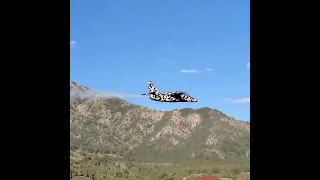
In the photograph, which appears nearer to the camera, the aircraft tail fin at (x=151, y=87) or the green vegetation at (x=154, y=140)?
the aircraft tail fin at (x=151, y=87)

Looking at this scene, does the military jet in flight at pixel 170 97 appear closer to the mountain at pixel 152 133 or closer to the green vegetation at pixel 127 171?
the green vegetation at pixel 127 171

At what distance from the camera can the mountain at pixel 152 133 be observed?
132375 mm

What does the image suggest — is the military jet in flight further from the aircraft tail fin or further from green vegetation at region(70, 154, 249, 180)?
green vegetation at region(70, 154, 249, 180)

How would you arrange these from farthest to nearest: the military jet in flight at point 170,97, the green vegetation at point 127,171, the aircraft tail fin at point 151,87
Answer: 1. the green vegetation at point 127,171
2. the aircraft tail fin at point 151,87
3. the military jet in flight at point 170,97

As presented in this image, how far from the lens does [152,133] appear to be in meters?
152

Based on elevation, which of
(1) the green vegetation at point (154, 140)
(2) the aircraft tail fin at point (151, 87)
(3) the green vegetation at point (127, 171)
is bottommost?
(3) the green vegetation at point (127, 171)

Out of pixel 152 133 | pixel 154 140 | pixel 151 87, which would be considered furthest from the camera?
pixel 152 133

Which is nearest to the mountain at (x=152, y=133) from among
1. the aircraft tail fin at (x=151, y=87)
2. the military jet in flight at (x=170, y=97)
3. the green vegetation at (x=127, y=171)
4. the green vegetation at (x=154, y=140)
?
the green vegetation at (x=154, y=140)

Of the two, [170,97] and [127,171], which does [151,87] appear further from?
[127,171]

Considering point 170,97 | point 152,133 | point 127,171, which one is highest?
point 170,97

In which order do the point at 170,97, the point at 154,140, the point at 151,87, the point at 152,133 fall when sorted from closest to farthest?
the point at 170,97 → the point at 151,87 → the point at 154,140 → the point at 152,133

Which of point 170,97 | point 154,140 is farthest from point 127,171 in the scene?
point 170,97

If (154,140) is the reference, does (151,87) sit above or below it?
above

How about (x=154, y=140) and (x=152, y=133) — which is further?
(x=152, y=133)
